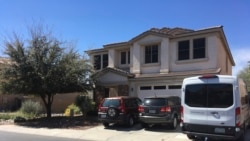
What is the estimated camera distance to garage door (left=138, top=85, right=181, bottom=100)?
76.6 ft

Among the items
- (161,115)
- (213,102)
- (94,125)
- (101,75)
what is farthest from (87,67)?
(213,102)

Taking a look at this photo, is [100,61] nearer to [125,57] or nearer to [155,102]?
[125,57]

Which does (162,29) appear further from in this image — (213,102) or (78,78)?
(213,102)

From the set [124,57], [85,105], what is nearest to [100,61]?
[124,57]

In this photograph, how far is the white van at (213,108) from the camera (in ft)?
39.2

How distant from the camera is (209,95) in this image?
12539mm

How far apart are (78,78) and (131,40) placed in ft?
17.1

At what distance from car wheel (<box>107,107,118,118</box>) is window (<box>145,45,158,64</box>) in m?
7.73

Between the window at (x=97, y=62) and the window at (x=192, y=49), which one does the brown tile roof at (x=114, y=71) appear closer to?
the window at (x=97, y=62)

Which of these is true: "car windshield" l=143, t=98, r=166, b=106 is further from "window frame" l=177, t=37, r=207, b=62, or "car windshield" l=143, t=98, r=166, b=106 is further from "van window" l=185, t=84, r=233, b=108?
"window frame" l=177, t=37, r=207, b=62

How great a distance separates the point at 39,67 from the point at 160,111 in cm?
987

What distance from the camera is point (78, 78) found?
79.8ft

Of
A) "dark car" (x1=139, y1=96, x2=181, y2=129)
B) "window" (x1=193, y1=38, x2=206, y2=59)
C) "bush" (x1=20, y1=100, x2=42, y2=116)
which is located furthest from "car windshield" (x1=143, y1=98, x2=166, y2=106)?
"bush" (x1=20, y1=100, x2=42, y2=116)

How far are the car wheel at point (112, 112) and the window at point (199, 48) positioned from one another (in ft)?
25.4
